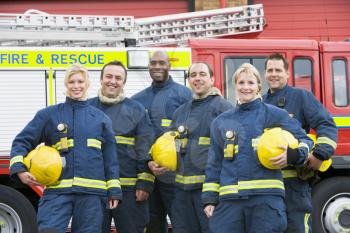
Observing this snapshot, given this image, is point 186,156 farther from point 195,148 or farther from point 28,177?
point 28,177

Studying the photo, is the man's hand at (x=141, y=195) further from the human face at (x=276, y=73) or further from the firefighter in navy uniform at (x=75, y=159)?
the human face at (x=276, y=73)

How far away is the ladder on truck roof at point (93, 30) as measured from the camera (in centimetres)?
802

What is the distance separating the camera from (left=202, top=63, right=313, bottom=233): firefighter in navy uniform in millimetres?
5035

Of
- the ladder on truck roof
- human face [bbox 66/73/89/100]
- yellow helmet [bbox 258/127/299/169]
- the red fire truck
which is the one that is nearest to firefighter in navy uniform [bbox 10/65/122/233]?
human face [bbox 66/73/89/100]

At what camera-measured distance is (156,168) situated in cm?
610

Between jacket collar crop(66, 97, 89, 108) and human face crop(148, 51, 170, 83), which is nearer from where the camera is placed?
jacket collar crop(66, 97, 89, 108)

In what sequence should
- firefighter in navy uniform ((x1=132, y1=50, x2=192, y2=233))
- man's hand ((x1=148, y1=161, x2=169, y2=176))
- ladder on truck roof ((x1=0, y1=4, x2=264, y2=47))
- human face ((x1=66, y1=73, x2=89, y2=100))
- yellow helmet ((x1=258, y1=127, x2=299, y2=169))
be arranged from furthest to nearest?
1. ladder on truck roof ((x1=0, y1=4, x2=264, y2=47))
2. firefighter in navy uniform ((x1=132, y1=50, x2=192, y2=233))
3. man's hand ((x1=148, y1=161, x2=169, y2=176))
4. human face ((x1=66, y1=73, x2=89, y2=100))
5. yellow helmet ((x1=258, y1=127, x2=299, y2=169))

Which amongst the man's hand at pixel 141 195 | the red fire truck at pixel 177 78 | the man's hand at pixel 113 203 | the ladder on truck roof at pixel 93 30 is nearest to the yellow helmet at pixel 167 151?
the man's hand at pixel 141 195

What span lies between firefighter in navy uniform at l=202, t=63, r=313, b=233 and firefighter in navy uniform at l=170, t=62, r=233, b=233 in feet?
1.97

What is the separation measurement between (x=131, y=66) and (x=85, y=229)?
9.70ft

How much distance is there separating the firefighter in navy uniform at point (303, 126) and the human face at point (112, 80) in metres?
1.26

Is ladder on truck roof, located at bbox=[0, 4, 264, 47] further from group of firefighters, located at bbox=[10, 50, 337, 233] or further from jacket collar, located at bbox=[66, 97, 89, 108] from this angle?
jacket collar, located at bbox=[66, 97, 89, 108]

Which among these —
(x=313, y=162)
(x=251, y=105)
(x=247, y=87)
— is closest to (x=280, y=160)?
(x=251, y=105)

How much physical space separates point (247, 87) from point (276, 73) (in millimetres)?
797
